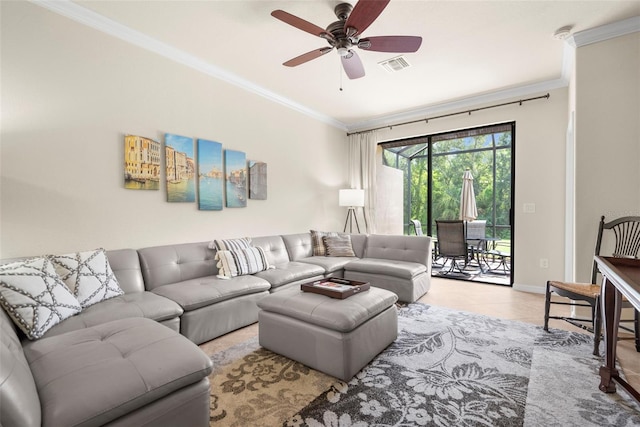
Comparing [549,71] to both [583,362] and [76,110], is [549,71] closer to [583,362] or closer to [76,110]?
[583,362]

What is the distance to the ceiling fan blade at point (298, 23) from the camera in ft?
6.51

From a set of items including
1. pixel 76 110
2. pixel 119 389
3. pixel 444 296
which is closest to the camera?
pixel 119 389

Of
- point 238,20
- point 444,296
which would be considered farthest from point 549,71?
point 238,20

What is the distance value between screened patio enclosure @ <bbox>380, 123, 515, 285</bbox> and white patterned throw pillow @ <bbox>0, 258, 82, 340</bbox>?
4.96 meters

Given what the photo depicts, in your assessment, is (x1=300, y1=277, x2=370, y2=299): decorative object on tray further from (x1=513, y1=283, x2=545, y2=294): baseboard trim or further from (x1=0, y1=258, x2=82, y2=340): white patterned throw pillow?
(x1=513, y1=283, x2=545, y2=294): baseboard trim

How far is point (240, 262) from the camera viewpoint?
314cm

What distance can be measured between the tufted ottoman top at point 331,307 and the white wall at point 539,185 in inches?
111

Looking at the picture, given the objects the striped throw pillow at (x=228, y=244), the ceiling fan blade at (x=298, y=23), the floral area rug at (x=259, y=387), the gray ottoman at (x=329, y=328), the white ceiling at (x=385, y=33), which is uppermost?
the white ceiling at (x=385, y=33)

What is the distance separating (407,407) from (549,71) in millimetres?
4151

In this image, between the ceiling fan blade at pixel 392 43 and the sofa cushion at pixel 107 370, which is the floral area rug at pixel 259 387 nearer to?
the sofa cushion at pixel 107 370

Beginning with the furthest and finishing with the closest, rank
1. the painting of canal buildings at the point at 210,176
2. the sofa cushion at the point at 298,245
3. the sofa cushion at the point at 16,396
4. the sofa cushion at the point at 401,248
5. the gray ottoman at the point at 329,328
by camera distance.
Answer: the sofa cushion at the point at 298,245 < the sofa cushion at the point at 401,248 < the painting of canal buildings at the point at 210,176 < the gray ottoman at the point at 329,328 < the sofa cushion at the point at 16,396

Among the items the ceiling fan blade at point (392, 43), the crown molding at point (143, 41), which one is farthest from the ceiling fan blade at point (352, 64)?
the crown molding at point (143, 41)

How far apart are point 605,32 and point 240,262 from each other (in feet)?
13.7

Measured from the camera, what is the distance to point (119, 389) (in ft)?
3.85
